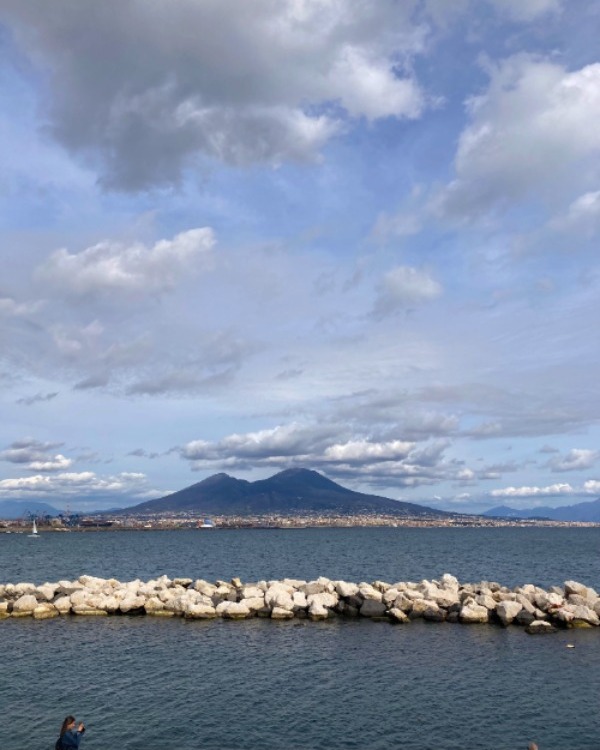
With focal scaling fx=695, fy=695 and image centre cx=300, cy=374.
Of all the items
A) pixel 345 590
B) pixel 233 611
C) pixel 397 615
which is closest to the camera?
pixel 397 615

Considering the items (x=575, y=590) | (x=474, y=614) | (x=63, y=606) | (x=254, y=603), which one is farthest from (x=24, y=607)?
(x=575, y=590)

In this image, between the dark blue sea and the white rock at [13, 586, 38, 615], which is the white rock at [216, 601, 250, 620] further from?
the white rock at [13, 586, 38, 615]

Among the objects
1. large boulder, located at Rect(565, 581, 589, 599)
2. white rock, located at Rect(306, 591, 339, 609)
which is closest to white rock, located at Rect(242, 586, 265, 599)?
white rock, located at Rect(306, 591, 339, 609)

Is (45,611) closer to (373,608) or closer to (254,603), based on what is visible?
(254,603)

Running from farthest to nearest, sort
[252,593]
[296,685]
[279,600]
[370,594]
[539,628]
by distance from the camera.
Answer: [252,593], [370,594], [279,600], [539,628], [296,685]

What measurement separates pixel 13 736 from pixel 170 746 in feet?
18.8

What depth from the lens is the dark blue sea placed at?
24.9 metres

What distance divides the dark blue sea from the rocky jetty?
1361 mm

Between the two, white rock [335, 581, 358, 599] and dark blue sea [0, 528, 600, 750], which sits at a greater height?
white rock [335, 581, 358, 599]

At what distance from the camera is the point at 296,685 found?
30.9 m

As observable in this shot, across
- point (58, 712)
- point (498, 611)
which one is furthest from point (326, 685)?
point (498, 611)

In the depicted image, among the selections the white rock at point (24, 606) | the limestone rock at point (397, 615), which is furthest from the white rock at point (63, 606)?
the limestone rock at point (397, 615)

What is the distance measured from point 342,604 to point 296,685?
55.8 feet

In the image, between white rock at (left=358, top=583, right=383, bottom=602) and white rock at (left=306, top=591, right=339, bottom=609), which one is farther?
white rock at (left=358, top=583, right=383, bottom=602)
